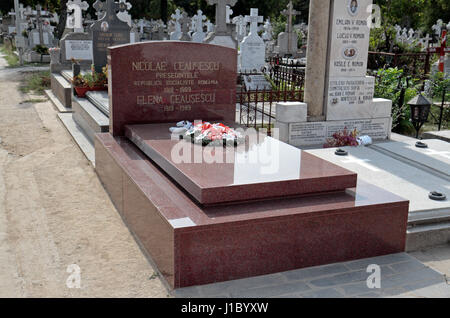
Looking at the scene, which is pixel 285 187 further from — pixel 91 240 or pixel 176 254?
pixel 91 240

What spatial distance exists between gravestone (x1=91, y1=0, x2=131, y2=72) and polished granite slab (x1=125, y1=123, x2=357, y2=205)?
7040mm

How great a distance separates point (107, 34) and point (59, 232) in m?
8.67

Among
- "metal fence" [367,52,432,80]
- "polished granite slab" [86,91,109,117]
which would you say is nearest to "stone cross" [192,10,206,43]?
"metal fence" [367,52,432,80]

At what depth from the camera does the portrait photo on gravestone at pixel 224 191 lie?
347 cm

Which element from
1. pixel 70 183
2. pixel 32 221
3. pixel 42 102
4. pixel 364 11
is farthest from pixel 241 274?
pixel 42 102

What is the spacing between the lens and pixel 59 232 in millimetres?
4461

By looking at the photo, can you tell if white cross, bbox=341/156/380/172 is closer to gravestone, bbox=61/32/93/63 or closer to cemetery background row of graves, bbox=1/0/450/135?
cemetery background row of graves, bbox=1/0/450/135

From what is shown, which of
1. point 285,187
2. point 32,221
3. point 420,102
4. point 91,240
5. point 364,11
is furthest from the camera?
point 420,102

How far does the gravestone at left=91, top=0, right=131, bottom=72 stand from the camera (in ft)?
37.7

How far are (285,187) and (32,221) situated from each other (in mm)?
2607

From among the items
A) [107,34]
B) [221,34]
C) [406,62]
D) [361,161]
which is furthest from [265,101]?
[406,62]

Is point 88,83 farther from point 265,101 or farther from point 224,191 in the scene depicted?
point 224,191

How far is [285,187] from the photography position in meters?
3.86

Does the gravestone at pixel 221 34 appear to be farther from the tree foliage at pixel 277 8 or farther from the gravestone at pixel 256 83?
the tree foliage at pixel 277 8
